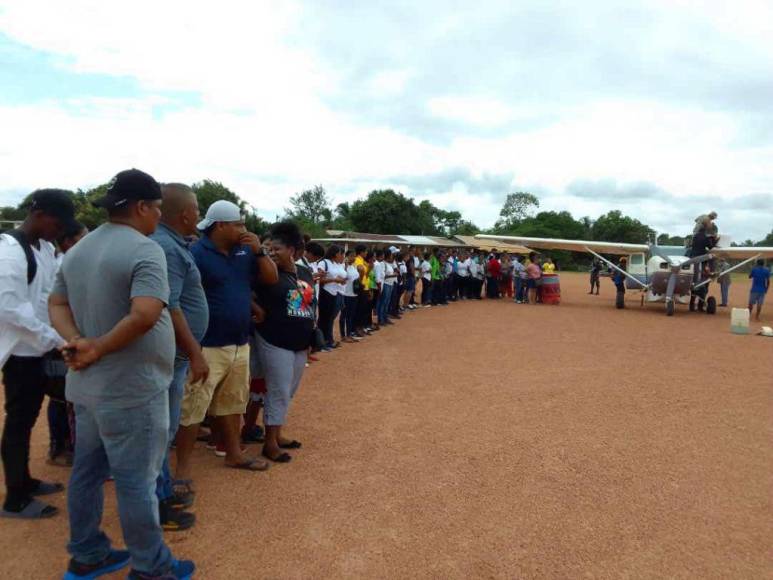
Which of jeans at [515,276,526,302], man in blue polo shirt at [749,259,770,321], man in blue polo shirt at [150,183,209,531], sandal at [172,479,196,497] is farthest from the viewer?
jeans at [515,276,526,302]

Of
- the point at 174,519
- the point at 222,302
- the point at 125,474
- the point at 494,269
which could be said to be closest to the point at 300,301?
the point at 222,302

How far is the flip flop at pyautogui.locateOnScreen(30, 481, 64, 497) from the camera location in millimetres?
3572

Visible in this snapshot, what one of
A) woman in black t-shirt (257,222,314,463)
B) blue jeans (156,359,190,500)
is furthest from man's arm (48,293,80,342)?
woman in black t-shirt (257,222,314,463)

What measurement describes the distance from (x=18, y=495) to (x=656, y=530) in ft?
13.0

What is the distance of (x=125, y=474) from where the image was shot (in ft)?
7.54

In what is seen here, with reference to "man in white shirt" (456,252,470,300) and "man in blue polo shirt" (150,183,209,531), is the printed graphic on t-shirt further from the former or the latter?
"man in white shirt" (456,252,470,300)

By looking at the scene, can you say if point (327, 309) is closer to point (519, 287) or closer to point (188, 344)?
point (188, 344)

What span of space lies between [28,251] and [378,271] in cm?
868

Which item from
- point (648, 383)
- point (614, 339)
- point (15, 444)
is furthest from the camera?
point (614, 339)

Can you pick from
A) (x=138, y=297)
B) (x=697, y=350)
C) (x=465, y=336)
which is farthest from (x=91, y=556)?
(x=697, y=350)

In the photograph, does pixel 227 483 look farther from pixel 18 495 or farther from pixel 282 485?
pixel 18 495

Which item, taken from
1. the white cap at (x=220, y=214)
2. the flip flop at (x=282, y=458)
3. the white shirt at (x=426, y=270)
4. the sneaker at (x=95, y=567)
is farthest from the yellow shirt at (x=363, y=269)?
the sneaker at (x=95, y=567)

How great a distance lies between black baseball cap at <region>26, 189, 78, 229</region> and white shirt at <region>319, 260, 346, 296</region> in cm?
547

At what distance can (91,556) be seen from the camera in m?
2.56
